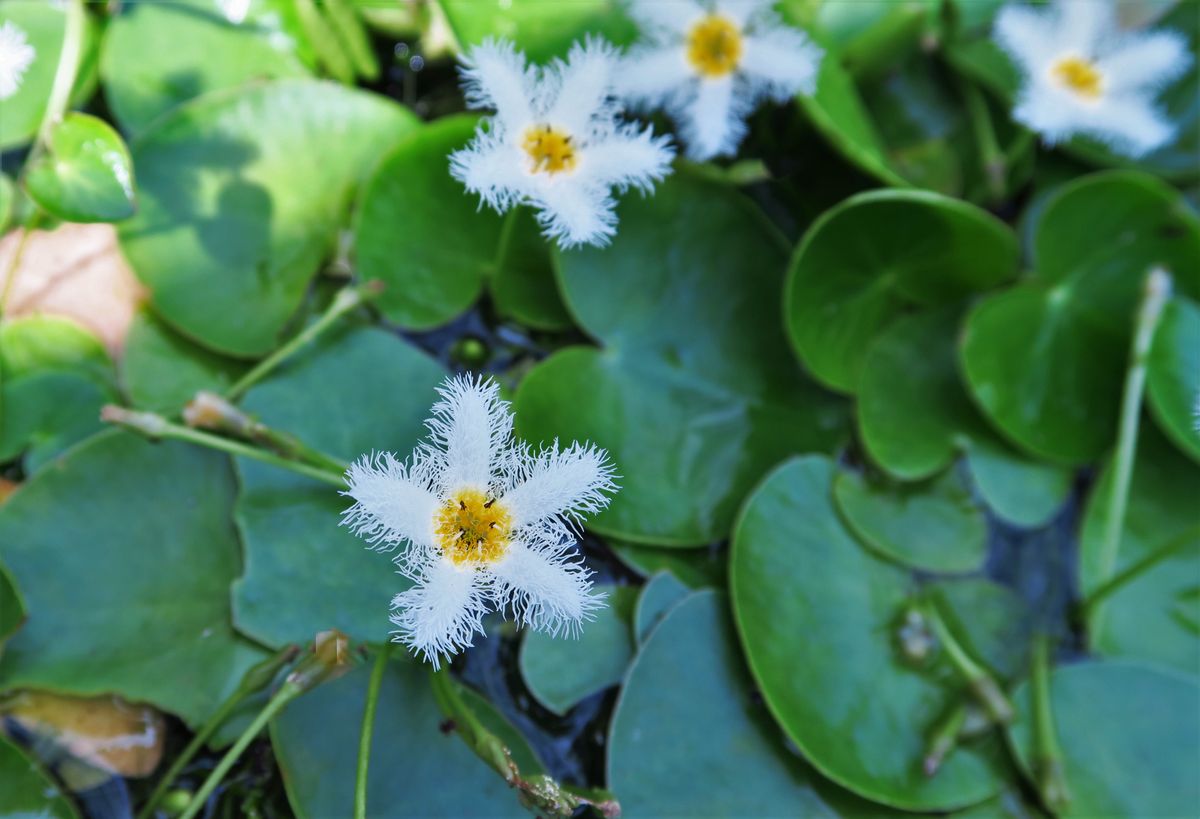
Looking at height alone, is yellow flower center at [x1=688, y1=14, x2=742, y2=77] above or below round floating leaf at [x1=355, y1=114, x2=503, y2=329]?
above

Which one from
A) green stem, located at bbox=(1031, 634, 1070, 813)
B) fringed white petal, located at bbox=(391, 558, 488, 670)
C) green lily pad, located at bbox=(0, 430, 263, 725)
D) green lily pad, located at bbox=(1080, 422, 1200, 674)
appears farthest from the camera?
green lily pad, located at bbox=(1080, 422, 1200, 674)

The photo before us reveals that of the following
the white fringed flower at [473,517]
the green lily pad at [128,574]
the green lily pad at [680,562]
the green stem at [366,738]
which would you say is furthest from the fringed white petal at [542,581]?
the green lily pad at [128,574]

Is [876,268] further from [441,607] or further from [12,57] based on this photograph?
[12,57]

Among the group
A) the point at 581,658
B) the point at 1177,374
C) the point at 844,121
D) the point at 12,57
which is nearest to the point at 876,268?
the point at 844,121

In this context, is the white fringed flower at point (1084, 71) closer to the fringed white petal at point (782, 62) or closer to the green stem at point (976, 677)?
the fringed white petal at point (782, 62)

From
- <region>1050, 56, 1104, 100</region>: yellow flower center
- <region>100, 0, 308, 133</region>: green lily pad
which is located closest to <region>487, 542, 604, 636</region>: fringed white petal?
<region>100, 0, 308, 133</region>: green lily pad

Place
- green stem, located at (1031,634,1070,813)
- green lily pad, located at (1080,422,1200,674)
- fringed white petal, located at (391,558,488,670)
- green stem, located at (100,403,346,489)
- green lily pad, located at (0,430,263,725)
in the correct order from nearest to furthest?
fringed white petal, located at (391,558,488,670) < green stem, located at (100,403,346,489) < green lily pad, located at (0,430,263,725) < green stem, located at (1031,634,1070,813) < green lily pad, located at (1080,422,1200,674)

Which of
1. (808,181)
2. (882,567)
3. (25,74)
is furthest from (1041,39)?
(25,74)

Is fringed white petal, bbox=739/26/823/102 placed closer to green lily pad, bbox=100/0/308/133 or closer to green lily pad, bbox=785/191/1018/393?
green lily pad, bbox=785/191/1018/393

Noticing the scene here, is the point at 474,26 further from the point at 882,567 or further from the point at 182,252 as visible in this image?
the point at 882,567
